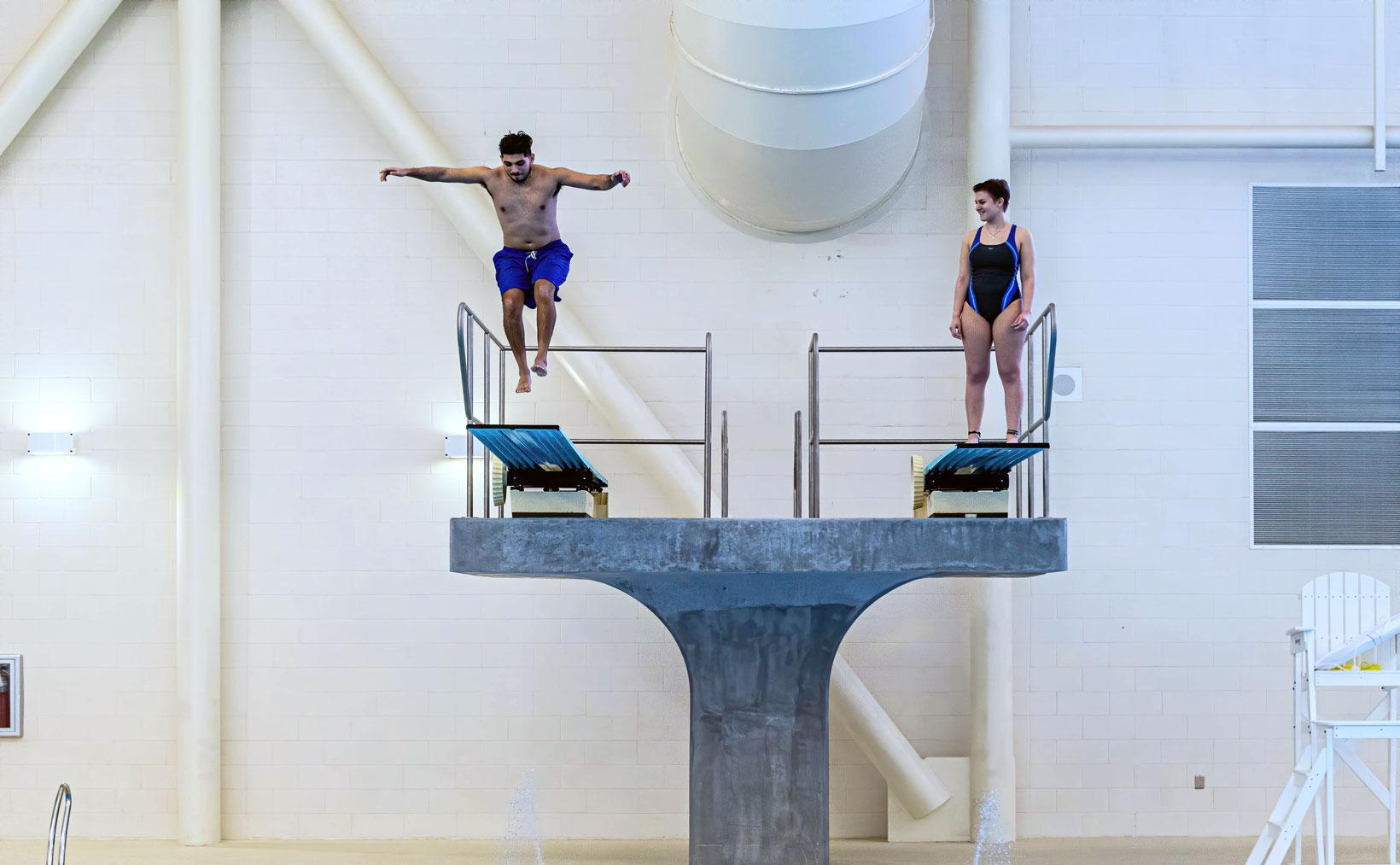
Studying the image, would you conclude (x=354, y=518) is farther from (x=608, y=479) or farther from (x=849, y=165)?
(x=849, y=165)

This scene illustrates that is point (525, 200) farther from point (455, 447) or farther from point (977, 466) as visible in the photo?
point (977, 466)

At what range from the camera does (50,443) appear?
834 cm

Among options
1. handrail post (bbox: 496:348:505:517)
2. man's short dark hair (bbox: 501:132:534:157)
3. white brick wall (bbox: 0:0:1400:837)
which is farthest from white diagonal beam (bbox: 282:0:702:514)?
man's short dark hair (bbox: 501:132:534:157)

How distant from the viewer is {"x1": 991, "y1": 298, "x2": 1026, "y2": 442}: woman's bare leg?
256 inches

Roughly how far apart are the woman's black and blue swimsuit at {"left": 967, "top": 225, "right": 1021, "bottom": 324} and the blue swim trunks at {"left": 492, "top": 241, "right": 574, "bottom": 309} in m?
2.08

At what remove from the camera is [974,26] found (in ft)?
27.4

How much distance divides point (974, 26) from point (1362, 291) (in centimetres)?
312

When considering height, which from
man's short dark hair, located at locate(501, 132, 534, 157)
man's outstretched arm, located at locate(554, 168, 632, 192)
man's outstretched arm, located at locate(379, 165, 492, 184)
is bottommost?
man's outstretched arm, located at locate(554, 168, 632, 192)

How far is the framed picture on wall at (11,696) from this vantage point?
8.33 m

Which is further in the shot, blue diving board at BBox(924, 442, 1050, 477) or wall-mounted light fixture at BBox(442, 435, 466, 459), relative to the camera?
wall-mounted light fixture at BBox(442, 435, 466, 459)

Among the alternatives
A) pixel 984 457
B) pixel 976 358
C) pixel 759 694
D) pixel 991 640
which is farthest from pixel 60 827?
pixel 991 640

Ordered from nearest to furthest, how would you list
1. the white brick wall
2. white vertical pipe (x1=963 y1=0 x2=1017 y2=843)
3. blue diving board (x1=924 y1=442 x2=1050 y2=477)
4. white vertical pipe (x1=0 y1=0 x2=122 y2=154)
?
blue diving board (x1=924 y1=442 x2=1050 y2=477), white vertical pipe (x1=963 y1=0 x2=1017 y2=843), white vertical pipe (x1=0 y1=0 x2=122 y2=154), the white brick wall

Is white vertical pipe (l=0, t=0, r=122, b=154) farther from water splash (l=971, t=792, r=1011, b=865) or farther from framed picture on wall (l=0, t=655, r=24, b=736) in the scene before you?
water splash (l=971, t=792, r=1011, b=865)

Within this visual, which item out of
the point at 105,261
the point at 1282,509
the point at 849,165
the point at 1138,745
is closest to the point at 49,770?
the point at 105,261
